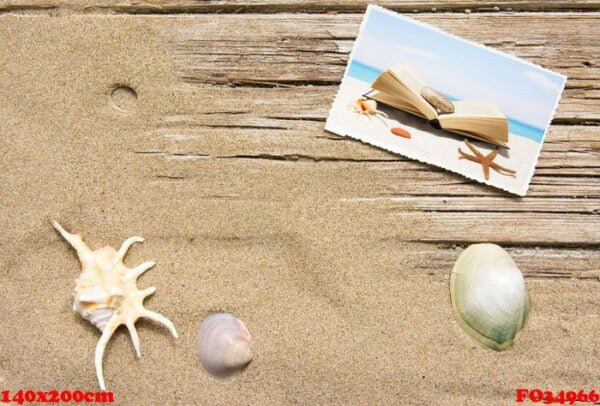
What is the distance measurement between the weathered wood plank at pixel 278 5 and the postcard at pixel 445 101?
7 cm

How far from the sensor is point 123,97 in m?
1.81

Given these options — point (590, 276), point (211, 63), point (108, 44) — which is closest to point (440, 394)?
point (590, 276)

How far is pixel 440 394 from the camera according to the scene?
5.59ft

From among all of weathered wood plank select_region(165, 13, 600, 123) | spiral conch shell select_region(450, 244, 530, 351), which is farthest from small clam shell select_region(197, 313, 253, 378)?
weathered wood plank select_region(165, 13, 600, 123)

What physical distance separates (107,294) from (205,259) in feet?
0.97

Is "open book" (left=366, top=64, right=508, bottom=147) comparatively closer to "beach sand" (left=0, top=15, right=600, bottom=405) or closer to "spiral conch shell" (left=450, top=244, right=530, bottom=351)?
"beach sand" (left=0, top=15, right=600, bottom=405)

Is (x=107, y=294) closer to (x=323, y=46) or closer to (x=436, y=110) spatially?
(x=323, y=46)

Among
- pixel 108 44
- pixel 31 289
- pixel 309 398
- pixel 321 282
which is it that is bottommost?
pixel 309 398

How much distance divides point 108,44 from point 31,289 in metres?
0.79

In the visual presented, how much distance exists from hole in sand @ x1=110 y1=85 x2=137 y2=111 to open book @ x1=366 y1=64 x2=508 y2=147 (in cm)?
74

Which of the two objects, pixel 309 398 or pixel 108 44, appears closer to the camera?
pixel 309 398

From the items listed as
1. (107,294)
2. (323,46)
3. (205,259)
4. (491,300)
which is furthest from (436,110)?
(107,294)

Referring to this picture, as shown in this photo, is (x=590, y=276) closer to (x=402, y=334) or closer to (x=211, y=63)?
(x=402, y=334)

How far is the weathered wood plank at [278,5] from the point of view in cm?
185
